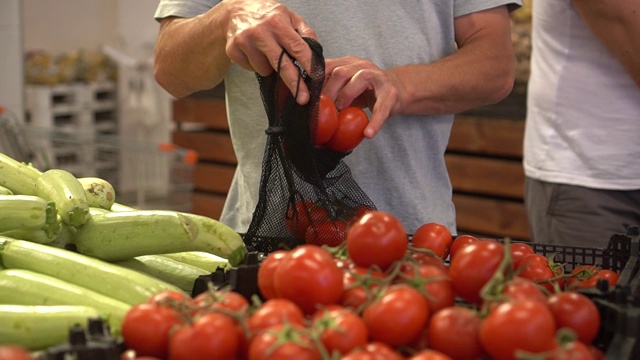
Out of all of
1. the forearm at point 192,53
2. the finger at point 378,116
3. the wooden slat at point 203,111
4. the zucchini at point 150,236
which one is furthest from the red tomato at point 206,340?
the wooden slat at point 203,111

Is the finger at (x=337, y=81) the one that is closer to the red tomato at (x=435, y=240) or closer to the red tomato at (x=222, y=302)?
the red tomato at (x=435, y=240)

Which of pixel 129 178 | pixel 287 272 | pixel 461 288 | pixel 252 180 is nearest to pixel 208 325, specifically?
pixel 287 272

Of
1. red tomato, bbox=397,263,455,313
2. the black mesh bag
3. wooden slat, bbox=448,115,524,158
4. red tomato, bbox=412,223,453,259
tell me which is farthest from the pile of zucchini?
wooden slat, bbox=448,115,524,158

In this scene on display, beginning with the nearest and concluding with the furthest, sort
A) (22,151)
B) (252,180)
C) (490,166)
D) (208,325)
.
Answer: (208,325) → (252,180) → (22,151) → (490,166)

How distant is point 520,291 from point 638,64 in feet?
4.53

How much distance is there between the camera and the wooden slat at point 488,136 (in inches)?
155

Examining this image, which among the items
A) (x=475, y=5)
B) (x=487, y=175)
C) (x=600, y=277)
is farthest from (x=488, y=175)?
(x=600, y=277)

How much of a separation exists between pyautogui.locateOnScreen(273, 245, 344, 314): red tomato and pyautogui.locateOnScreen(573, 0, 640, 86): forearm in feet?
4.51

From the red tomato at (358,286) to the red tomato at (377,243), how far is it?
0.03m

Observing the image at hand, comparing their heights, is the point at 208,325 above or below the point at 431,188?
above

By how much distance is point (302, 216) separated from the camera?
1604 millimetres

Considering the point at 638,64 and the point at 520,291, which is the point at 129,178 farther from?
the point at 520,291

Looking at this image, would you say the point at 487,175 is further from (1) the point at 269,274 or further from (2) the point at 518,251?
(1) the point at 269,274

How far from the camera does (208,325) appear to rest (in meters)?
1.01
